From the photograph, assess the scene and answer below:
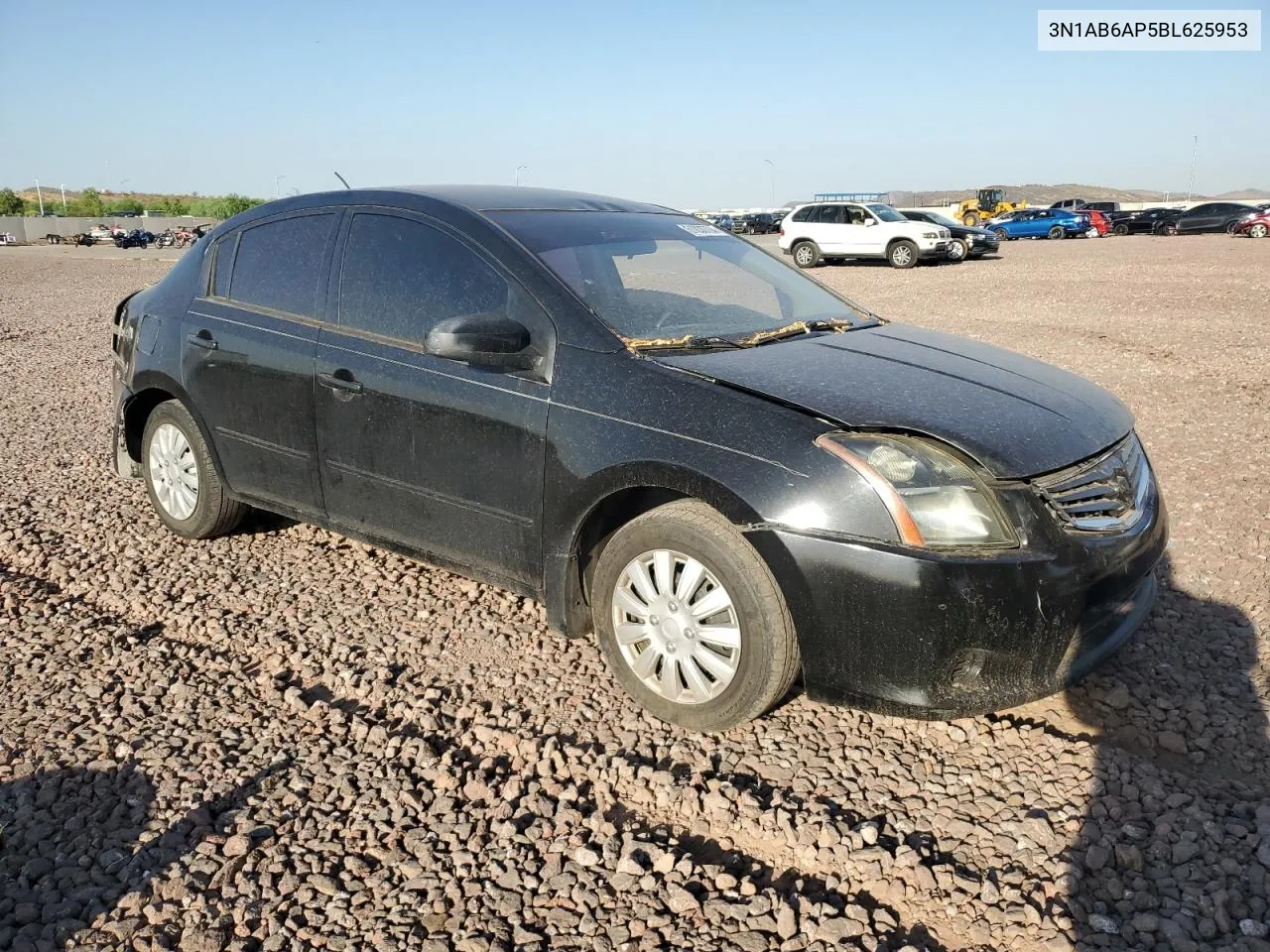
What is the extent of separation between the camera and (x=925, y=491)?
294cm

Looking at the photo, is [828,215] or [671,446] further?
[828,215]

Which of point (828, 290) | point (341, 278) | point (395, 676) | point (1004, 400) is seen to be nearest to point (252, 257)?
point (341, 278)

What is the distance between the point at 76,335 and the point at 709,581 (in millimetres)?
14459

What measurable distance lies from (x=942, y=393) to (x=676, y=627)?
1.17 meters

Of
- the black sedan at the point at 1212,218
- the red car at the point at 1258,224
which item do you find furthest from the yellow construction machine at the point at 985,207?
the red car at the point at 1258,224

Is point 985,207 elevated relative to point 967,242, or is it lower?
elevated

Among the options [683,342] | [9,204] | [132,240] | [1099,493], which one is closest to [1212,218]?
[1099,493]

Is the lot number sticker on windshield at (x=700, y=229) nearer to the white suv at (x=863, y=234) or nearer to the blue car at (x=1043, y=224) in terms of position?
the white suv at (x=863, y=234)

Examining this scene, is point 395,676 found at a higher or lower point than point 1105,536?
lower

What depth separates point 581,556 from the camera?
3.57 meters

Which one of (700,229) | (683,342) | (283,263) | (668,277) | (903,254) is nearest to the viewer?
(683,342)

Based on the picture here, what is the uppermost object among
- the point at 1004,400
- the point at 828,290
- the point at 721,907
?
the point at 828,290

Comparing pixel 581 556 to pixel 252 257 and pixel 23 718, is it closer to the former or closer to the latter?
pixel 23 718

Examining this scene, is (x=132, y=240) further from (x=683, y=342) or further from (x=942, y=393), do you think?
(x=942, y=393)
